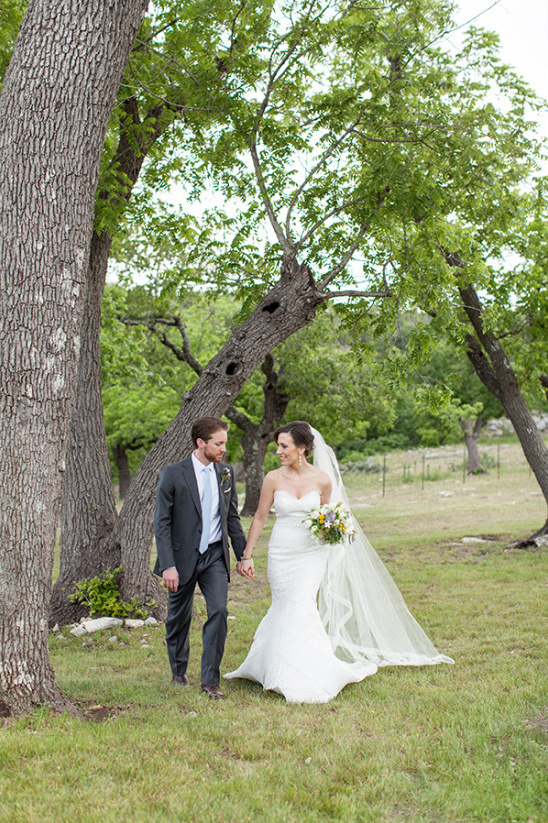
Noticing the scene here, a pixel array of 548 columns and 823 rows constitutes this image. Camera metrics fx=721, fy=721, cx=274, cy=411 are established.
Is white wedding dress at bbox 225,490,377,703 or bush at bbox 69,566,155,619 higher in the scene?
white wedding dress at bbox 225,490,377,703

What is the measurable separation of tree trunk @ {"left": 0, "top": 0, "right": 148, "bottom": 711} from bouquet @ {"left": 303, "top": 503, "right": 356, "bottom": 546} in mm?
2314

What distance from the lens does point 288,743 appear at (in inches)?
182

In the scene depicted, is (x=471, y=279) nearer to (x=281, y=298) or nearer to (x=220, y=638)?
(x=281, y=298)

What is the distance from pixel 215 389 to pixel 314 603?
3264 mm

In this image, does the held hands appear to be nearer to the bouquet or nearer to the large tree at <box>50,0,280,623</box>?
the bouquet

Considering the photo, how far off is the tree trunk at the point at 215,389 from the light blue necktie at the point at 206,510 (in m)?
2.71

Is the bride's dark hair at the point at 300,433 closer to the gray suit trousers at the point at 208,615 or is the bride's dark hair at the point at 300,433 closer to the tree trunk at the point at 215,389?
the gray suit trousers at the point at 208,615

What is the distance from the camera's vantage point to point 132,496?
904cm

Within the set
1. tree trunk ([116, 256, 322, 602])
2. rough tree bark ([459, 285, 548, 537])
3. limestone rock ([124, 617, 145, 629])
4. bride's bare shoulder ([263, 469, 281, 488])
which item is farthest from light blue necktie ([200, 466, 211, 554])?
rough tree bark ([459, 285, 548, 537])

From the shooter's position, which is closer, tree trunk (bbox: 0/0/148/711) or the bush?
tree trunk (bbox: 0/0/148/711)

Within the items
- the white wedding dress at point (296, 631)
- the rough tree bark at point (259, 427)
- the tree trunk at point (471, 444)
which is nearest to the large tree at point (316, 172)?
the white wedding dress at point (296, 631)

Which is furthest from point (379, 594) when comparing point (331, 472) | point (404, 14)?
point (404, 14)

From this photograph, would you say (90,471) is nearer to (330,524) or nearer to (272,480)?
(272,480)

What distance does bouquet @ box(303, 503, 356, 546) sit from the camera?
627cm
